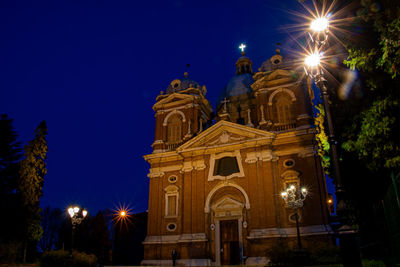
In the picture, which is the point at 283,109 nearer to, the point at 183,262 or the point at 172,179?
the point at 172,179

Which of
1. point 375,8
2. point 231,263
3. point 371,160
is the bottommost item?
point 231,263

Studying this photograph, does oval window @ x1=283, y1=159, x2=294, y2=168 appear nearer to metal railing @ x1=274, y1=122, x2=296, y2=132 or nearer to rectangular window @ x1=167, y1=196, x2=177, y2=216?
metal railing @ x1=274, y1=122, x2=296, y2=132

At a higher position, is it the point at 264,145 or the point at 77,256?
the point at 264,145

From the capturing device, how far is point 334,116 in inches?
609

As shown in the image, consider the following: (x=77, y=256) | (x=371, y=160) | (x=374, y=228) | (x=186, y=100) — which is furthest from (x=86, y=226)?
(x=371, y=160)

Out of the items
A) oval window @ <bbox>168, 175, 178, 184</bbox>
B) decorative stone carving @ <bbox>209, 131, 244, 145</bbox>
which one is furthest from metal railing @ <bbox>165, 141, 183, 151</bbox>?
decorative stone carving @ <bbox>209, 131, 244, 145</bbox>

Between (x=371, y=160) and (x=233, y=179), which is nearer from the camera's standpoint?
(x=371, y=160)

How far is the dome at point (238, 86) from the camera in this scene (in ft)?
113

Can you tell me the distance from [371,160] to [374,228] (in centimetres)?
979

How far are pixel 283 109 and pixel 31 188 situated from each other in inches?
841

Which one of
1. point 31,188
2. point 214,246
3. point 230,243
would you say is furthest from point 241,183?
point 31,188

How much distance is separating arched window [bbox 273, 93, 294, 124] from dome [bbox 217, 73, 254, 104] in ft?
22.3

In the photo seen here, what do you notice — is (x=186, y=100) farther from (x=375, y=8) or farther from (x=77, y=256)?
(x=375, y=8)

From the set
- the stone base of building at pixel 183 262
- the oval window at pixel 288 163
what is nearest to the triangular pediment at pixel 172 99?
the oval window at pixel 288 163
